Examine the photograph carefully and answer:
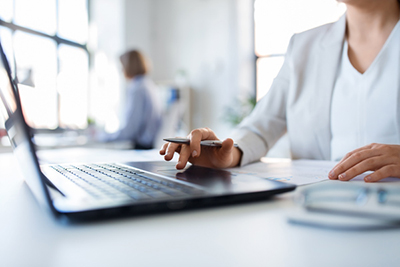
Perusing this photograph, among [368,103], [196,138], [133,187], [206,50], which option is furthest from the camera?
[206,50]

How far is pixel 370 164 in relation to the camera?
53cm

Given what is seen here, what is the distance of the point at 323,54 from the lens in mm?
994

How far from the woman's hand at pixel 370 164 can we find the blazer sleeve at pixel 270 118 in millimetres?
336

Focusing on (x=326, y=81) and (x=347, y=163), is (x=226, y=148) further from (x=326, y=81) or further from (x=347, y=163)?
(x=326, y=81)

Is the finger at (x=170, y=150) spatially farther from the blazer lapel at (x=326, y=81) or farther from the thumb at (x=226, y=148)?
the blazer lapel at (x=326, y=81)

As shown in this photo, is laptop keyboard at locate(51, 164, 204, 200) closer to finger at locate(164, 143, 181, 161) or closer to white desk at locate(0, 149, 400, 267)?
white desk at locate(0, 149, 400, 267)

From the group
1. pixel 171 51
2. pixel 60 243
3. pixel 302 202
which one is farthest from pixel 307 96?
pixel 171 51

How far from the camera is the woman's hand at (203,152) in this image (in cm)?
60

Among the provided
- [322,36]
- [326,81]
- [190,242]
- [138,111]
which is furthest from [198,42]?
[190,242]

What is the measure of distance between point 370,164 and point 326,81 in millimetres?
488

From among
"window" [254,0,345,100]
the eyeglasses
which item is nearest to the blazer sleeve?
the eyeglasses

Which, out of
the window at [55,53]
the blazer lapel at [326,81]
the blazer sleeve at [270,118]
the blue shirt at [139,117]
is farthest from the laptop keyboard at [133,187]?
the window at [55,53]

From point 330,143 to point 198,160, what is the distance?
1.58 ft

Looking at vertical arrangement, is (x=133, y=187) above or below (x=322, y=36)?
below
